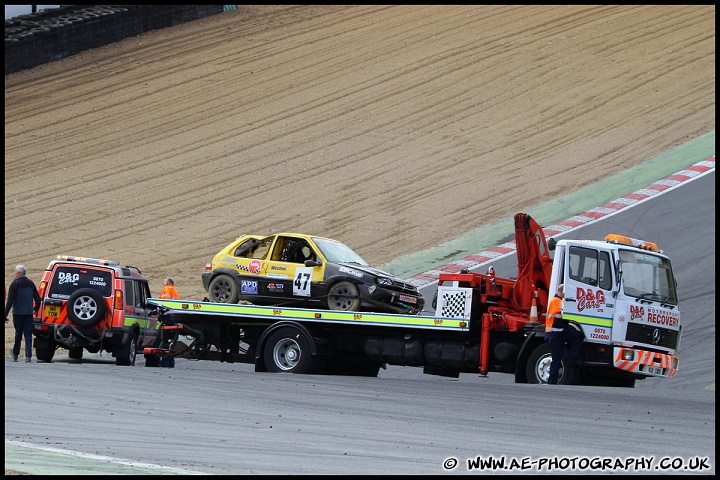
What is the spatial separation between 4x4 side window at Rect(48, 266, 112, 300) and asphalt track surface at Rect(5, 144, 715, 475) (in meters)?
2.19

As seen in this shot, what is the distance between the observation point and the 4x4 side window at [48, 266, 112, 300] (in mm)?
19656

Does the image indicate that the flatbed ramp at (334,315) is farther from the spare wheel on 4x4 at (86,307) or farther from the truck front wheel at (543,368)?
the spare wheel on 4x4 at (86,307)

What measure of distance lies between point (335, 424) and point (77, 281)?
9.07 m

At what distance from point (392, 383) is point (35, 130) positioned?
75.0 ft

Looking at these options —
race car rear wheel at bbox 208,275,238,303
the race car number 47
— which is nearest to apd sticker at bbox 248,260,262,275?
race car rear wheel at bbox 208,275,238,303

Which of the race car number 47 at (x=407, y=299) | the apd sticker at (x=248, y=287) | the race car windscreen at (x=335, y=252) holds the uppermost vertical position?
the race car windscreen at (x=335, y=252)

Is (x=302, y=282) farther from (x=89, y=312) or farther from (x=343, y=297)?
(x=89, y=312)

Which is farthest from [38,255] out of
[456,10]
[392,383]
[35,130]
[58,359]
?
[456,10]

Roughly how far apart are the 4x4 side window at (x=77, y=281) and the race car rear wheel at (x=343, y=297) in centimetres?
408

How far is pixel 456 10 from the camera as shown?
45.3m

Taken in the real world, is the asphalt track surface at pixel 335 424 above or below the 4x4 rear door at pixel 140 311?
below

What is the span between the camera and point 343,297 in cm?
1853

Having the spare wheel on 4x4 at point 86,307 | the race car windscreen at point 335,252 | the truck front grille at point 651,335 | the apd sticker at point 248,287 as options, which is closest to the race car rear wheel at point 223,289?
the apd sticker at point 248,287

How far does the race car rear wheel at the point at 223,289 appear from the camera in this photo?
62.5 ft
